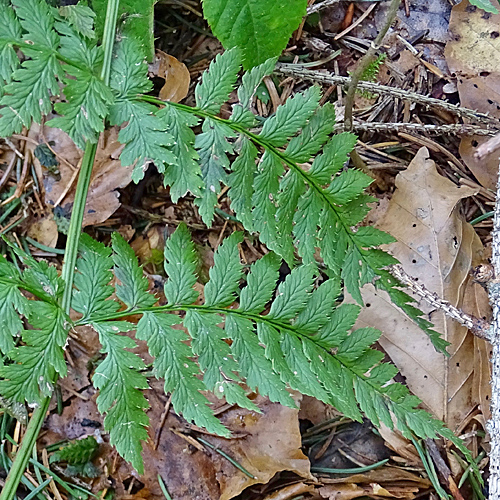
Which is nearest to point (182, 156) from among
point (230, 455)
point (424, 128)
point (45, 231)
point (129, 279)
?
point (129, 279)

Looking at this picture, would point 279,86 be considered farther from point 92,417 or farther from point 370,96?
point 92,417

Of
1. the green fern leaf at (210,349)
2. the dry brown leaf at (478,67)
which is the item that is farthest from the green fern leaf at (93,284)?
the dry brown leaf at (478,67)

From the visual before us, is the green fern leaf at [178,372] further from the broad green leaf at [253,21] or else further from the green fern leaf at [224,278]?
the broad green leaf at [253,21]

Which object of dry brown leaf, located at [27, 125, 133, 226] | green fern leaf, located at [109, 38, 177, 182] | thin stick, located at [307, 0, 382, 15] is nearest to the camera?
green fern leaf, located at [109, 38, 177, 182]

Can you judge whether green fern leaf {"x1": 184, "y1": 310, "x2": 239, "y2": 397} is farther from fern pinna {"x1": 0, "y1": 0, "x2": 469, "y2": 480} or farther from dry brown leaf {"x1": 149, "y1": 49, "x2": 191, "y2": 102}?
dry brown leaf {"x1": 149, "y1": 49, "x2": 191, "y2": 102}

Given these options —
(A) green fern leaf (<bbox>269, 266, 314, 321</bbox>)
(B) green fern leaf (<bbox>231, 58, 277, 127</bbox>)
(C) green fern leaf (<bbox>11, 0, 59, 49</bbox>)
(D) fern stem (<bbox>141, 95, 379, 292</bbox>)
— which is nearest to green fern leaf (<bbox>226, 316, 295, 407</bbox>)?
(A) green fern leaf (<bbox>269, 266, 314, 321</bbox>)

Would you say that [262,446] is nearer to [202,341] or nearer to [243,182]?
[202,341]
